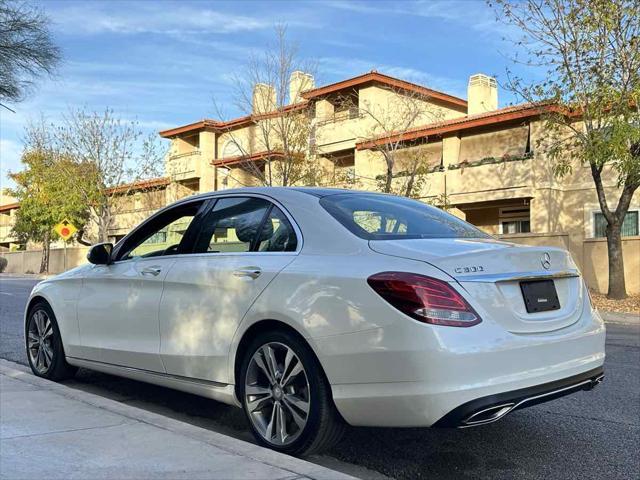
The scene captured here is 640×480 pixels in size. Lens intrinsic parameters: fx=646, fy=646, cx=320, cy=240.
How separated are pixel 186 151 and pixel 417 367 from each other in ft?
134

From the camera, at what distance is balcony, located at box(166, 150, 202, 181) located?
39.9 metres

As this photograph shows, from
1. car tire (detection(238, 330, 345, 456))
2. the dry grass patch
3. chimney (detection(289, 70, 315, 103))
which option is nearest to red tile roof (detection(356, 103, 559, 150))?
chimney (detection(289, 70, 315, 103))

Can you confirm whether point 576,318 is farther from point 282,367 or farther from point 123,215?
point 123,215

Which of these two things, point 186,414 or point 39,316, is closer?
point 186,414

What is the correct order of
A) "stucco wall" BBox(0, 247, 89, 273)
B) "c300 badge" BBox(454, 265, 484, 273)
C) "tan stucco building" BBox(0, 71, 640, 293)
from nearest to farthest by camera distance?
"c300 badge" BBox(454, 265, 484, 273) → "tan stucco building" BBox(0, 71, 640, 293) → "stucco wall" BBox(0, 247, 89, 273)

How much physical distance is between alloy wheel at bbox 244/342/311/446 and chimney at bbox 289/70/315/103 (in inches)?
913

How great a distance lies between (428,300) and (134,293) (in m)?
2.57

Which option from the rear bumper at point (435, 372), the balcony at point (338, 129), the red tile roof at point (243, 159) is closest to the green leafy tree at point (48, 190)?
the red tile roof at point (243, 159)

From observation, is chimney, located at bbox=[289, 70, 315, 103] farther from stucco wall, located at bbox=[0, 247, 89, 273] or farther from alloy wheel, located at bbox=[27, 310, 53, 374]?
alloy wheel, located at bbox=[27, 310, 53, 374]

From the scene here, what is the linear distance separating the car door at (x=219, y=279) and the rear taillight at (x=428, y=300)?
82 cm

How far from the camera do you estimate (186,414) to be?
199 inches

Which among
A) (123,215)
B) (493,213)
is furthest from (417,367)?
(123,215)

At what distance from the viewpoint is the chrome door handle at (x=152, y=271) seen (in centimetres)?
480

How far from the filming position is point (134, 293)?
4.96 m
